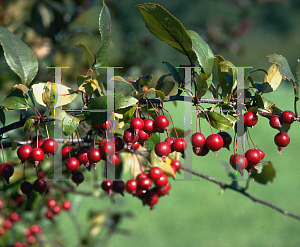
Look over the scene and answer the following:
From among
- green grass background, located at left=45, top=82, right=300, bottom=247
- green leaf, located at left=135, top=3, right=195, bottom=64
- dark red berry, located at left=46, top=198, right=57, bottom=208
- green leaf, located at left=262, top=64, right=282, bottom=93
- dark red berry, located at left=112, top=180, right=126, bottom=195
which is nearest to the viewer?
green leaf, located at left=135, top=3, right=195, bottom=64

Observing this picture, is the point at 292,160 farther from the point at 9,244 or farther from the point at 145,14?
the point at 145,14

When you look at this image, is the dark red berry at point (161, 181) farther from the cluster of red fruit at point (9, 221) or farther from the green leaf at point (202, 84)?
the cluster of red fruit at point (9, 221)

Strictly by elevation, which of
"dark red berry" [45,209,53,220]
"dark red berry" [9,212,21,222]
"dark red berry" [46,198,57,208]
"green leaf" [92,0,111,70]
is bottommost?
"dark red berry" [9,212,21,222]

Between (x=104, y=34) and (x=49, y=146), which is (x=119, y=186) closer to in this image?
(x=49, y=146)

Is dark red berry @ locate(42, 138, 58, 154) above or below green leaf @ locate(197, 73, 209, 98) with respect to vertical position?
below

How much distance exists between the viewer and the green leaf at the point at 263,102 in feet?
2.14

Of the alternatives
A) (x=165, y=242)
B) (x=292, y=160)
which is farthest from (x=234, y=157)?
Result: (x=292, y=160)

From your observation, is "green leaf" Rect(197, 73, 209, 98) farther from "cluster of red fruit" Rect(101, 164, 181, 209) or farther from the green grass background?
the green grass background

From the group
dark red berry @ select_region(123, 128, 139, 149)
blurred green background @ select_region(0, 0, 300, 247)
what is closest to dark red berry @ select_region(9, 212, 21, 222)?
blurred green background @ select_region(0, 0, 300, 247)

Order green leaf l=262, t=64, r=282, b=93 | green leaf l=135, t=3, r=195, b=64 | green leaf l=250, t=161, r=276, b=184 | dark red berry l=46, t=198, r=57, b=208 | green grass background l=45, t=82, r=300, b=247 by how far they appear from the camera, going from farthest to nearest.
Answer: green grass background l=45, t=82, r=300, b=247, dark red berry l=46, t=198, r=57, b=208, green leaf l=250, t=161, r=276, b=184, green leaf l=262, t=64, r=282, b=93, green leaf l=135, t=3, r=195, b=64

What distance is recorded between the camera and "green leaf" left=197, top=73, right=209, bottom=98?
2.10 feet

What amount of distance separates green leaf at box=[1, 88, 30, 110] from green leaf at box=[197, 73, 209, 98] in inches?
14.2

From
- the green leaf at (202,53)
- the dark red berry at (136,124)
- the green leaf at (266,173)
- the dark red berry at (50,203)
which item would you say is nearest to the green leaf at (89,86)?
the dark red berry at (136,124)

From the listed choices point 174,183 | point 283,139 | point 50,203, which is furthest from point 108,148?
point 174,183
